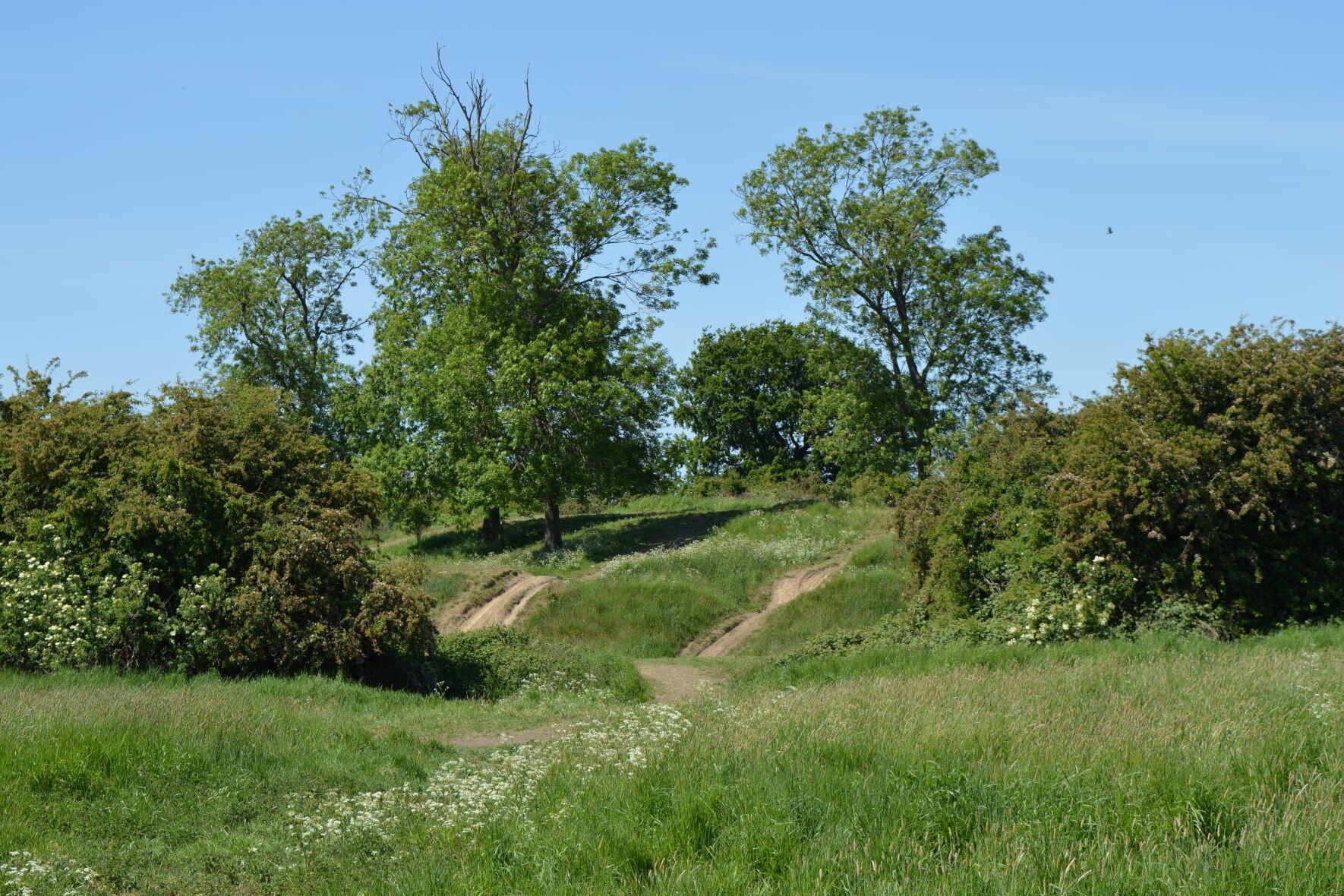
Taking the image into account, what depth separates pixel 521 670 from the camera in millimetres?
19719

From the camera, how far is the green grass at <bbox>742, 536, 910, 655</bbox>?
86.7 ft

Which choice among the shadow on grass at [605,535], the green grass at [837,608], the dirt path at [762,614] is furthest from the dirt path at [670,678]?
the shadow on grass at [605,535]

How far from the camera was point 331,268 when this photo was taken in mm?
52375

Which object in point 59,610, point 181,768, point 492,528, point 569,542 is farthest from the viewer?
point 492,528

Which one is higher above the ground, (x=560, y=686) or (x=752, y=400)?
(x=752, y=400)

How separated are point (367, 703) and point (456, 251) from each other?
30401 millimetres

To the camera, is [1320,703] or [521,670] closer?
[1320,703]

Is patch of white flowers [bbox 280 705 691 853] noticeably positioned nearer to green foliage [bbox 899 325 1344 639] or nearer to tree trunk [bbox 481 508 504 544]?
green foliage [bbox 899 325 1344 639]

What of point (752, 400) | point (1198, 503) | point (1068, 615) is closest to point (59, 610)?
point (1068, 615)

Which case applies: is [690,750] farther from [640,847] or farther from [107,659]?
[107,659]

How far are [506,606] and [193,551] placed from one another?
41.0 feet

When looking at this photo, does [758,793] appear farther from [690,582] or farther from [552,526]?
[552,526]

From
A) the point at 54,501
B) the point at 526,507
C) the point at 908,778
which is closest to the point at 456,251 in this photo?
the point at 526,507

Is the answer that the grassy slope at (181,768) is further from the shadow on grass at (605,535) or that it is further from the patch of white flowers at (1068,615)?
Answer: the shadow on grass at (605,535)
